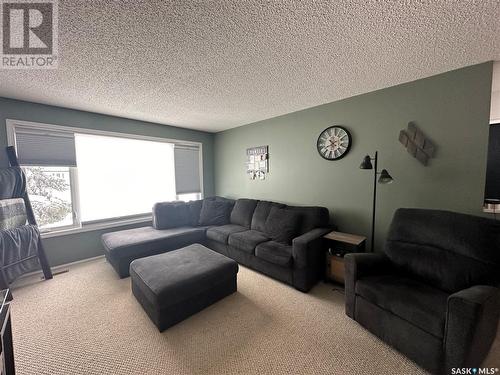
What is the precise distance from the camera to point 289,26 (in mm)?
1323

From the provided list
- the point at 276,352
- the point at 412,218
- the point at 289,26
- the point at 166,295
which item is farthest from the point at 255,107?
the point at 276,352

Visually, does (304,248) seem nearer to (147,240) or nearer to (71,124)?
(147,240)

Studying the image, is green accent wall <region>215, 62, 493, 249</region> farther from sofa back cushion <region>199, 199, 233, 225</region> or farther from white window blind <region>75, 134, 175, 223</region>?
white window blind <region>75, 134, 175, 223</region>

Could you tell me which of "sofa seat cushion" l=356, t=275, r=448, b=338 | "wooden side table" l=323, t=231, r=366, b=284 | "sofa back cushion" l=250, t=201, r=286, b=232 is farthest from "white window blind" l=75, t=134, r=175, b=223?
"sofa seat cushion" l=356, t=275, r=448, b=338

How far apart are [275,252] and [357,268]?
96 centimetres

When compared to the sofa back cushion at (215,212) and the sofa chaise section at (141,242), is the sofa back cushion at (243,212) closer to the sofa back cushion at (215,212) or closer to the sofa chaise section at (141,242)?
the sofa back cushion at (215,212)

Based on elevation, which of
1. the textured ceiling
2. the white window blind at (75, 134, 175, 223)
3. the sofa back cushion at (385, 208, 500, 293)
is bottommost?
the sofa back cushion at (385, 208, 500, 293)

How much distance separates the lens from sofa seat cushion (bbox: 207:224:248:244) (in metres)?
3.10

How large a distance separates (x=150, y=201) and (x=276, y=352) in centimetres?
346

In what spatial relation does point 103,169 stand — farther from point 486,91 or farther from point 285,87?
point 486,91

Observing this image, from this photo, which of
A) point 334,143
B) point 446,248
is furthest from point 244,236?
point 446,248

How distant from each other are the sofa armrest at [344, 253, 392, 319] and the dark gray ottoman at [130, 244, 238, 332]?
3.83 ft

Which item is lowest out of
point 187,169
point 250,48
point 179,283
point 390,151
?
point 179,283

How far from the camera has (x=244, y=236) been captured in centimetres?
289
